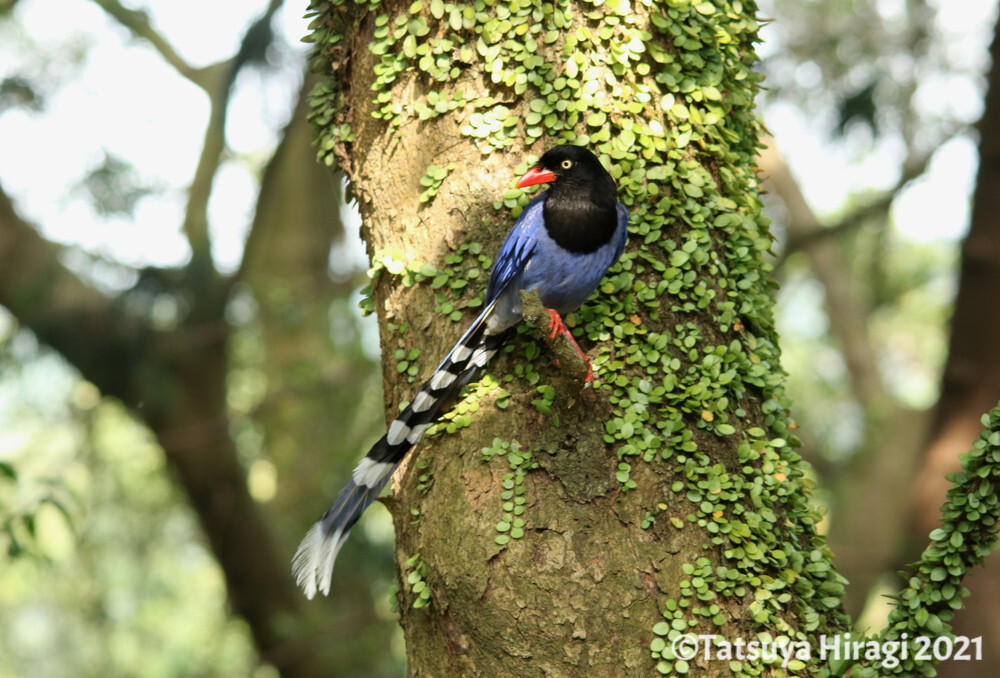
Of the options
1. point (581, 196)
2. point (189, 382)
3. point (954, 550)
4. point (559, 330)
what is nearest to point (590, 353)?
point (559, 330)

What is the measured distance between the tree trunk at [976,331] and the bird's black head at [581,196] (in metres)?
3.65

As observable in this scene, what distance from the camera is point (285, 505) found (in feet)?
25.2

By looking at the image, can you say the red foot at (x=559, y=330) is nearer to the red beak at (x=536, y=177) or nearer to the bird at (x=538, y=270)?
the bird at (x=538, y=270)

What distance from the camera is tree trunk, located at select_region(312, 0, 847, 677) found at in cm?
222

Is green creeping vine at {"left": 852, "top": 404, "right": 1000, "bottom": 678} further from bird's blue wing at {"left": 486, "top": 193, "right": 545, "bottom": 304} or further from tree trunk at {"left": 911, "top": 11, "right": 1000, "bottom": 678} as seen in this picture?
tree trunk at {"left": 911, "top": 11, "right": 1000, "bottom": 678}

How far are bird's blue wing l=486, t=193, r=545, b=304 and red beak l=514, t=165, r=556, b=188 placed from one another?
57mm

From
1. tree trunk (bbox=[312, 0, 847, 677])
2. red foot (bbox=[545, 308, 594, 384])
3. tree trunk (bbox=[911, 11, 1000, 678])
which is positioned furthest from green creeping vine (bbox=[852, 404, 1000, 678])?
tree trunk (bbox=[911, 11, 1000, 678])

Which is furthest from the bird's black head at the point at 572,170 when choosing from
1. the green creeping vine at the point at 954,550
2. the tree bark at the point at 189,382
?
the tree bark at the point at 189,382

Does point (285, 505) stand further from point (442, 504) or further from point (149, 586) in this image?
point (442, 504)

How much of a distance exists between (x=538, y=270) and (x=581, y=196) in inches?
9.0

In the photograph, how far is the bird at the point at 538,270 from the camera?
2.41m

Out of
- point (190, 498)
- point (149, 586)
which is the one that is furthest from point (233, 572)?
point (149, 586)

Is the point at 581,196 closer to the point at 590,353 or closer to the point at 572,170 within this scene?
the point at 572,170

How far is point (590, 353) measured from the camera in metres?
2.46
